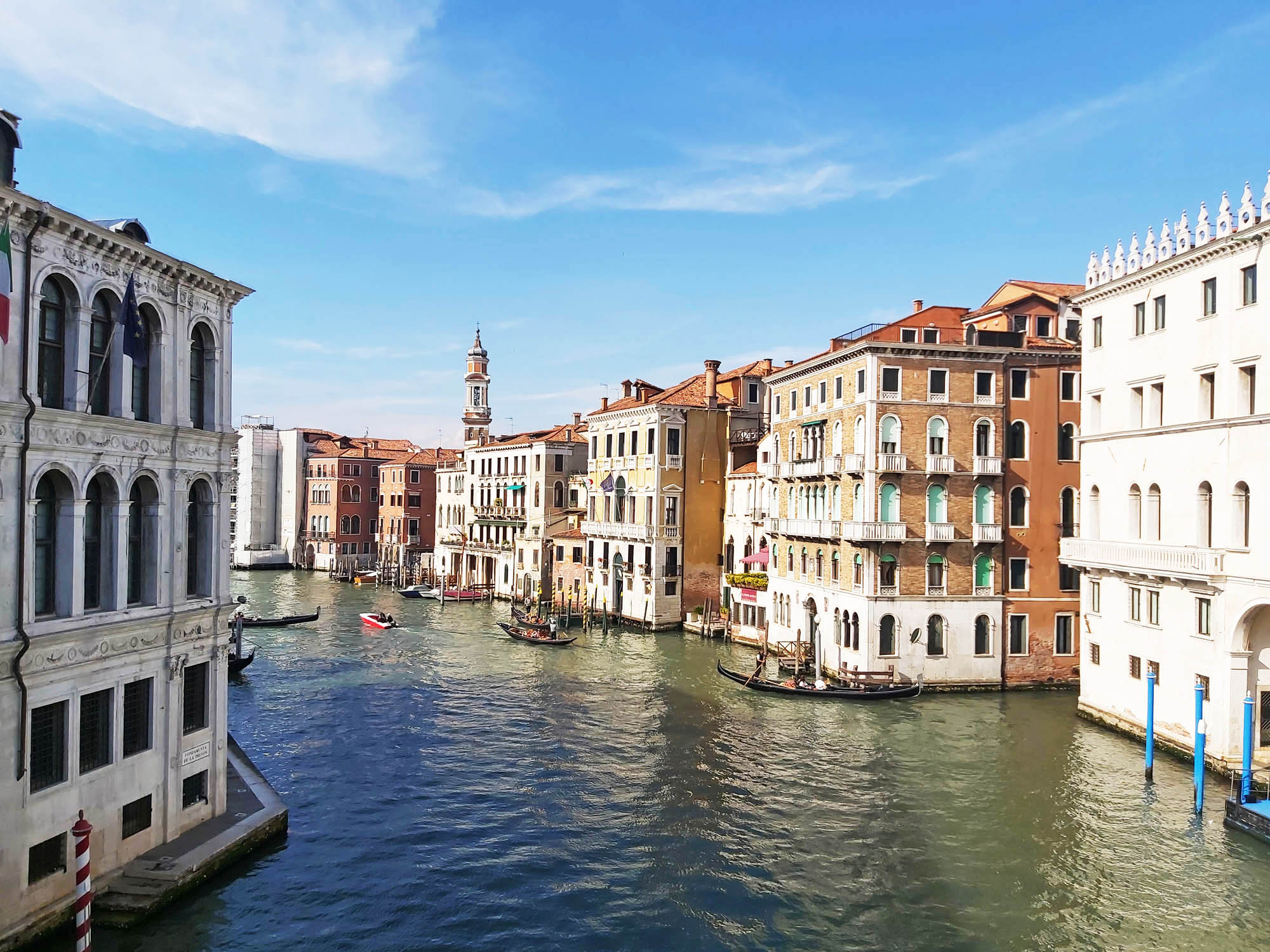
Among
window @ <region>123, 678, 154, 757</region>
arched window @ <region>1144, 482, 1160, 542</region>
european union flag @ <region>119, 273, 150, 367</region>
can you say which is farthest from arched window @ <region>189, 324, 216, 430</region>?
arched window @ <region>1144, 482, 1160, 542</region>

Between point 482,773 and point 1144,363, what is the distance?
1763 cm

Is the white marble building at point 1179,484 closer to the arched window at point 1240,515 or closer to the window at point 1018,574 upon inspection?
the arched window at point 1240,515

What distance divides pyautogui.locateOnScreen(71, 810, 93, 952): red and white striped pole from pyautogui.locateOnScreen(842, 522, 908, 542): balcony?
21.5 meters

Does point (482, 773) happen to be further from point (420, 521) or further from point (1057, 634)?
point (420, 521)

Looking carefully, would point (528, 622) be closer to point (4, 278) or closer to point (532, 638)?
point (532, 638)

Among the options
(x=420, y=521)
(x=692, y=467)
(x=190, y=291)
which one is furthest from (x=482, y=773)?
(x=420, y=521)

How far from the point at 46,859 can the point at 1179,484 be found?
2144 centimetres

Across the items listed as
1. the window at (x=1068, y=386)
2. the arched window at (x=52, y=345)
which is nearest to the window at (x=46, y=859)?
the arched window at (x=52, y=345)

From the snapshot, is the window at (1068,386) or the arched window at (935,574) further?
the window at (1068,386)

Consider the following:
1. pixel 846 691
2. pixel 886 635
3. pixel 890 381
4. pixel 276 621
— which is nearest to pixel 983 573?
pixel 886 635

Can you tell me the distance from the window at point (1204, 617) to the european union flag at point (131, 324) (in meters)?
19.9

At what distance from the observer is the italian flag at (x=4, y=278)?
10.2 m

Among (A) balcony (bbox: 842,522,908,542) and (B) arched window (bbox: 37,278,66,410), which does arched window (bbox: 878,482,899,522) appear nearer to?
(A) balcony (bbox: 842,522,908,542)

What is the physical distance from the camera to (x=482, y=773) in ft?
65.4
